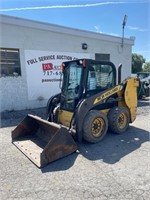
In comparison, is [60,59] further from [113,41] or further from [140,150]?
[140,150]

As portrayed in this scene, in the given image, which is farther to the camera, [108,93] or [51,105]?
[51,105]

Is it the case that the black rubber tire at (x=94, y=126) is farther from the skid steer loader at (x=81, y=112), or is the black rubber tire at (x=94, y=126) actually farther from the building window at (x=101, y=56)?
the building window at (x=101, y=56)

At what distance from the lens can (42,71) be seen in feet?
31.8

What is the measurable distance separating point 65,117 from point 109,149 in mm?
1515

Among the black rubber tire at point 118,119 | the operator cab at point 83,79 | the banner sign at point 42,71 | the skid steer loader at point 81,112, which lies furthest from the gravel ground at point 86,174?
the banner sign at point 42,71

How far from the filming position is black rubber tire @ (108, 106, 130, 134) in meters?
5.37

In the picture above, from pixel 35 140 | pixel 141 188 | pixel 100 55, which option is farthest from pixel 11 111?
pixel 141 188

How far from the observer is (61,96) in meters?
5.64

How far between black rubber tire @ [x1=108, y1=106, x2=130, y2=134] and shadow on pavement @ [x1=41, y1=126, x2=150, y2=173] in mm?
165

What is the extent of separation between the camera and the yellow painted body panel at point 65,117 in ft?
17.1

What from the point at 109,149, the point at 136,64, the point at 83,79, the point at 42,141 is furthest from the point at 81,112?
the point at 136,64

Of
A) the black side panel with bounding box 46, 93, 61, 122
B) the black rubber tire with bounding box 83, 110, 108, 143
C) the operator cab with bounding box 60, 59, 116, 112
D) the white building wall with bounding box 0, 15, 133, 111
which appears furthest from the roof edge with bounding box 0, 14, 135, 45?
the black rubber tire with bounding box 83, 110, 108, 143

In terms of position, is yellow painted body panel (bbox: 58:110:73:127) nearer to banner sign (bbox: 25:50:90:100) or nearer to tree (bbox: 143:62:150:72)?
banner sign (bbox: 25:50:90:100)

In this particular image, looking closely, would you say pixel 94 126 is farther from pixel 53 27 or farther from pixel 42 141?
pixel 53 27
